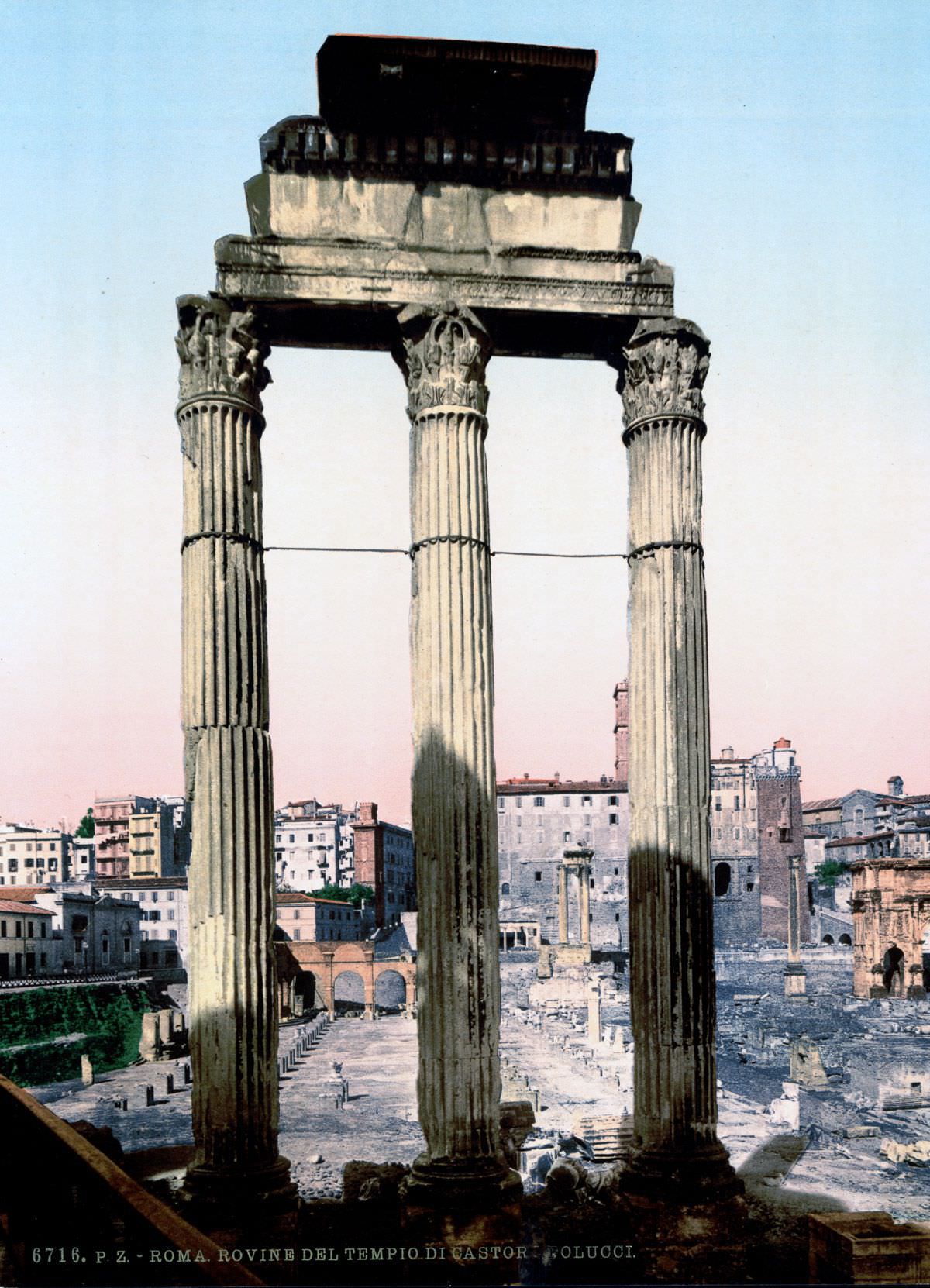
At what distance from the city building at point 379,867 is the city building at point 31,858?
88.6 ft

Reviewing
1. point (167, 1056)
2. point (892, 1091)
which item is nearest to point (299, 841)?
point (167, 1056)

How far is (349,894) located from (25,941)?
34.0 metres

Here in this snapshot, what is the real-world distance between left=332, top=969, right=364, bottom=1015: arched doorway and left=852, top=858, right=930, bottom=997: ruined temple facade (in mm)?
28094

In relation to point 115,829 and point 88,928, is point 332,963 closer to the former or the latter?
point 88,928

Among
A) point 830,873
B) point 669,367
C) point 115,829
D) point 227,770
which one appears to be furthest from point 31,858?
point 669,367

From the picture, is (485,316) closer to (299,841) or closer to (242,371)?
(242,371)

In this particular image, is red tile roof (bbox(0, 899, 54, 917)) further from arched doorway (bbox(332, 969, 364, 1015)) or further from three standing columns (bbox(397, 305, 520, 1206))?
three standing columns (bbox(397, 305, 520, 1206))

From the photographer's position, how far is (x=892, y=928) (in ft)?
193

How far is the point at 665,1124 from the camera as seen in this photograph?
10.1 metres

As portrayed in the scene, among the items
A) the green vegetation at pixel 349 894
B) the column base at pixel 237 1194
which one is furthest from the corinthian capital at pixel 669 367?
the green vegetation at pixel 349 894

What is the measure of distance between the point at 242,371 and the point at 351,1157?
21239 millimetres

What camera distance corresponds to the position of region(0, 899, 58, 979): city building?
62500mm

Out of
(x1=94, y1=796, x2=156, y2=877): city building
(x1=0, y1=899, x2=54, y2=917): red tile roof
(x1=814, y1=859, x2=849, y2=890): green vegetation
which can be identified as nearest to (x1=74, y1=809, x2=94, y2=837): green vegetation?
(x1=94, y1=796, x2=156, y2=877): city building

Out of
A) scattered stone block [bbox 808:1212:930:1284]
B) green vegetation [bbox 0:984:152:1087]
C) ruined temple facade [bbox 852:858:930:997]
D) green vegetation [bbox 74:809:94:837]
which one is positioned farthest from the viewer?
green vegetation [bbox 74:809:94:837]
